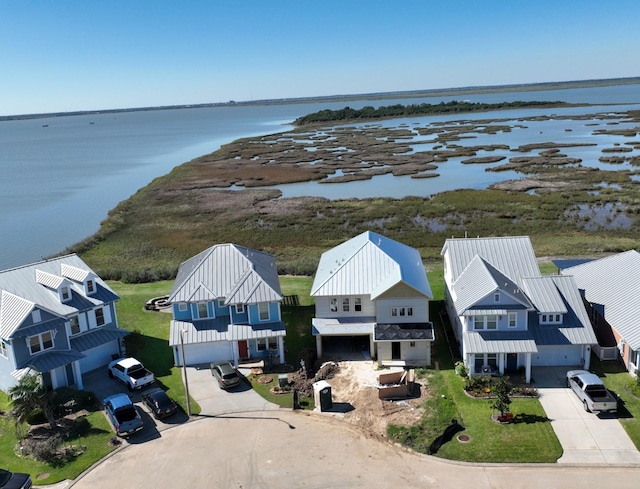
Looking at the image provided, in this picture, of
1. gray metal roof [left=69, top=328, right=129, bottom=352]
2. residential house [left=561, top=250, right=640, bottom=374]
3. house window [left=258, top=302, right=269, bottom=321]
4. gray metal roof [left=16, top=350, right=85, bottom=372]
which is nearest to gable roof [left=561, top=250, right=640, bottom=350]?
residential house [left=561, top=250, right=640, bottom=374]

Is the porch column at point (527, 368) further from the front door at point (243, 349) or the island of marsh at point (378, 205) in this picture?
the island of marsh at point (378, 205)

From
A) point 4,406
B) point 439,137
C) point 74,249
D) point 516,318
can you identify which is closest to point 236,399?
point 4,406

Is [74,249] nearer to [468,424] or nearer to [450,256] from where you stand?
[450,256]

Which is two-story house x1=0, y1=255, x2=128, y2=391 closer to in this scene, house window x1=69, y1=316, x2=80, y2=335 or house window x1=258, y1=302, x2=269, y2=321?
house window x1=69, y1=316, x2=80, y2=335

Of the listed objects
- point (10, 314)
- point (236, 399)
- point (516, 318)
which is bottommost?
point (236, 399)

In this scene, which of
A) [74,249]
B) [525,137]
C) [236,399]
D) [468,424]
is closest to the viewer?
[468,424]

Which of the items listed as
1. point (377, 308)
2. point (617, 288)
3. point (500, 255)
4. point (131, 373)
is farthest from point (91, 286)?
point (617, 288)

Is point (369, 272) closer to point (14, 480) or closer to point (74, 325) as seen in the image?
point (74, 325)

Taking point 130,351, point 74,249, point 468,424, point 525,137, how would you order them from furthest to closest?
point 525,137
point 74,249
point 130,351
point 468,424
